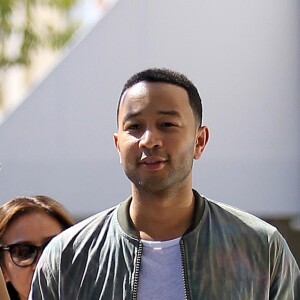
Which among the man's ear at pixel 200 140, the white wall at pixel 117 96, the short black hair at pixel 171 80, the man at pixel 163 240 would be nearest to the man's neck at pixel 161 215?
the man at pixel 163 240

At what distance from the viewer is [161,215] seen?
2.49 metres

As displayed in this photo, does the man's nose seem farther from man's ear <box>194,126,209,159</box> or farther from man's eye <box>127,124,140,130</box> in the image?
man's ear <box>194,126,209,159</box>

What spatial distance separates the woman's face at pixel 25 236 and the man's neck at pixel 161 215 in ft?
2.74

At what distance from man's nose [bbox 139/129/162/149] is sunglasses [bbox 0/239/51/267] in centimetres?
99

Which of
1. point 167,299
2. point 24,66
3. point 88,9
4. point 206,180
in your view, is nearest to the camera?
point 167,299

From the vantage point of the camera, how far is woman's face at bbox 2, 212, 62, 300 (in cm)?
327

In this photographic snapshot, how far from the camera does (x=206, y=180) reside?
7.47 m

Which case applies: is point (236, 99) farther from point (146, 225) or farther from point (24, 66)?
point (24, 66)

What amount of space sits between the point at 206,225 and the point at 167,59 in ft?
17.0

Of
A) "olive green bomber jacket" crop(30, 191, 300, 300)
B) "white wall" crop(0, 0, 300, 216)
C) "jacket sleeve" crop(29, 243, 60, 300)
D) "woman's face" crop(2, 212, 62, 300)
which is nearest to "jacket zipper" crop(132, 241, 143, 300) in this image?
"olive green bomber jacket" crop(30, 191, 300, 300)

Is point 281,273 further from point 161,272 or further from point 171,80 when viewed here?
point 171,80

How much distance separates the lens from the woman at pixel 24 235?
3.28 m

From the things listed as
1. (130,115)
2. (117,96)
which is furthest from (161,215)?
(117,96)

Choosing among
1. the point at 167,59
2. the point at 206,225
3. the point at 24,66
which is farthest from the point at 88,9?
the point at 206,225
